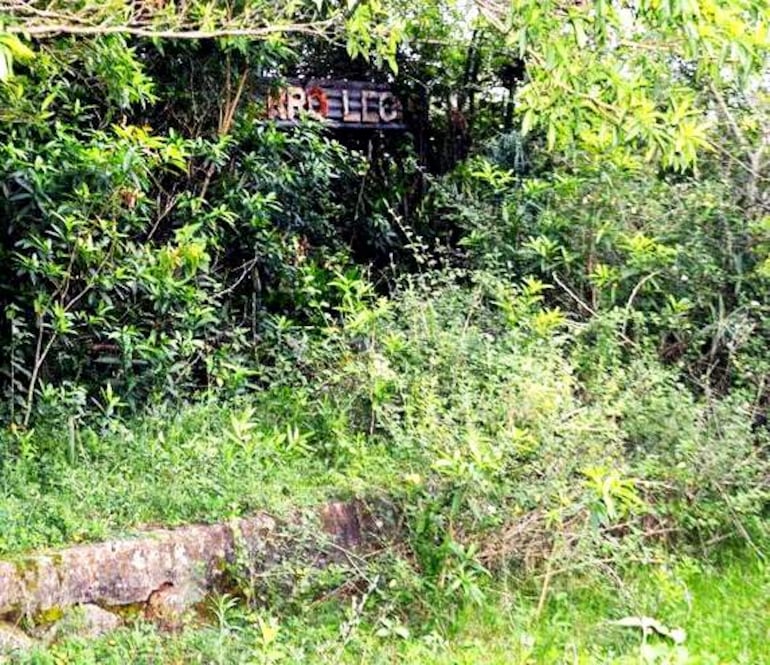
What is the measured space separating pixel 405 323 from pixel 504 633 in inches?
75.2

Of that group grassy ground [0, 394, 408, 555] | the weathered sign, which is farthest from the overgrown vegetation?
the weathered sign

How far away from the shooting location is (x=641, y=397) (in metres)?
4.19

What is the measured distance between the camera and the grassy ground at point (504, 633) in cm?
289

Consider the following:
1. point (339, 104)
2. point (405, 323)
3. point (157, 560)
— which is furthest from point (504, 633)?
point (339, 104)

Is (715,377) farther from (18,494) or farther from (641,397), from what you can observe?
(18,494)

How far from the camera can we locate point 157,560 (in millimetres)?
3205

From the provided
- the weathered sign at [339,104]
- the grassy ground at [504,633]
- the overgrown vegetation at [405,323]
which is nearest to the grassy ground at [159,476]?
the overgrown vegetation at [405,323]

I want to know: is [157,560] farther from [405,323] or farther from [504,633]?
[405,323]

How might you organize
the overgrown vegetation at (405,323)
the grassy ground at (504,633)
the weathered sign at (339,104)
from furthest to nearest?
1. the weathered sign at (339,104)
2. the overgrown vegetation at (405,323)
3. the grassy ground at (504,633)

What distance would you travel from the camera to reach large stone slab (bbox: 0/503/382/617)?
2.95 metres

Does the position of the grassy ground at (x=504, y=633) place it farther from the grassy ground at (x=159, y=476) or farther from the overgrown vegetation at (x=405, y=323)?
the grassy ground at (x=159, y=476)

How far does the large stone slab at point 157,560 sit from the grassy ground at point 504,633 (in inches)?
6.0

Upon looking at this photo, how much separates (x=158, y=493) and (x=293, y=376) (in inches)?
59.9

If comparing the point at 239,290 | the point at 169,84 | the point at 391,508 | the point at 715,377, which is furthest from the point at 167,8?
the point at 715,377
